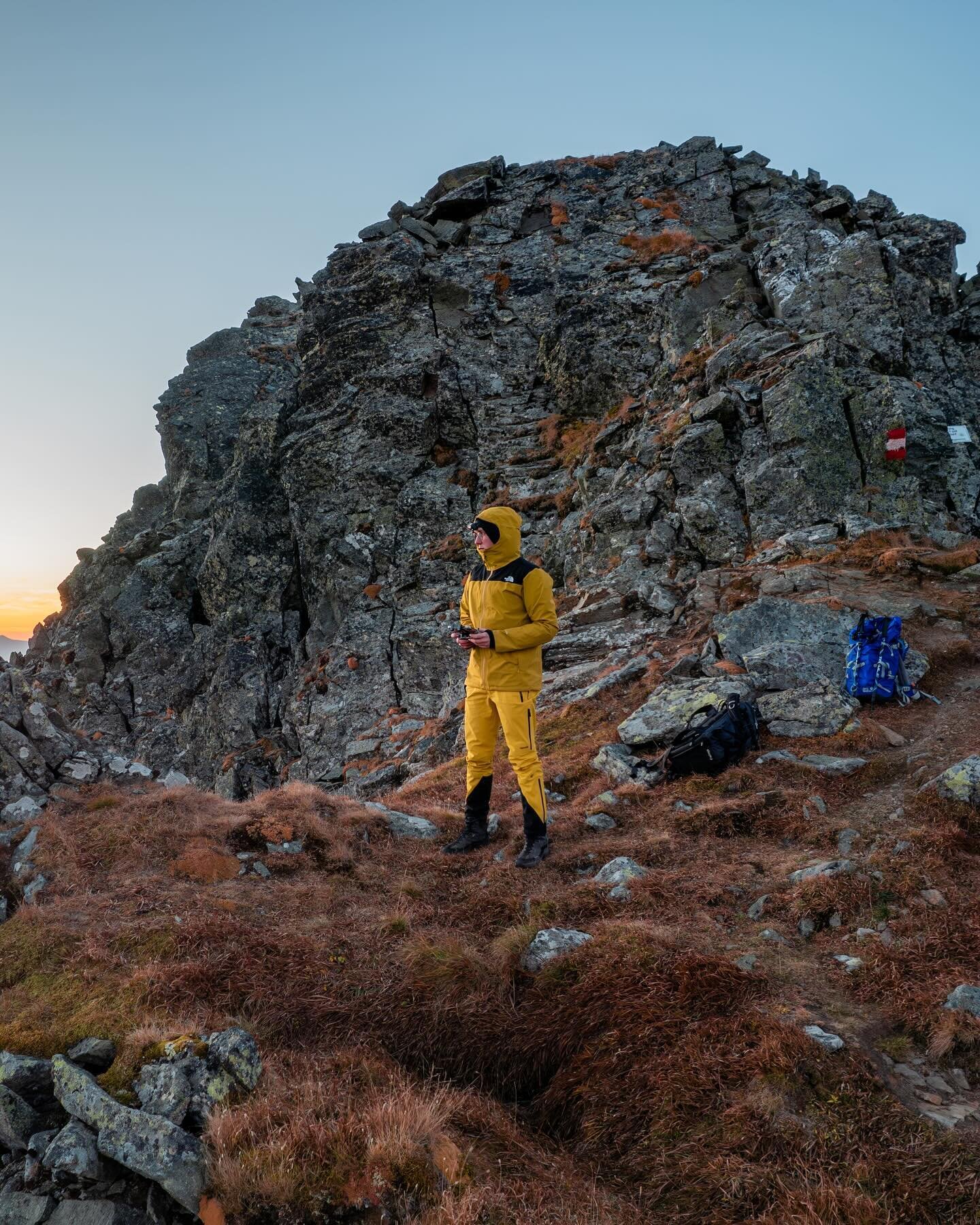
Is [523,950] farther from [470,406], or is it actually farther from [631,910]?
[470,406]

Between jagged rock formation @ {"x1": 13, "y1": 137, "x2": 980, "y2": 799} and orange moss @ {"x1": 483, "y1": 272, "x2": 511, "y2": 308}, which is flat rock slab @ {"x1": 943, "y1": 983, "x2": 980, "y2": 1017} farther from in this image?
orange moss @ {"x1": 483, "y1": 272, "x2": 511, "y2": 308}

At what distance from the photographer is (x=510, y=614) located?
344 inches

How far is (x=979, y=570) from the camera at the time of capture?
1550 cm

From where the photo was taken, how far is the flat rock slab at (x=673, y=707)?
38.2 feet

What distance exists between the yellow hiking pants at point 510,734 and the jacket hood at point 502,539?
5.63 feet

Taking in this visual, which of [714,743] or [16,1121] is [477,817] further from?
[16,1121]

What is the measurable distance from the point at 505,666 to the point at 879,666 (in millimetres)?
7462

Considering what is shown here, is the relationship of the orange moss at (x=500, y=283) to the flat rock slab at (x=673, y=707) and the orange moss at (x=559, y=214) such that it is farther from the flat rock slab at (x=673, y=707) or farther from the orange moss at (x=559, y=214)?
the flat rock slab at (x=673, y=707)

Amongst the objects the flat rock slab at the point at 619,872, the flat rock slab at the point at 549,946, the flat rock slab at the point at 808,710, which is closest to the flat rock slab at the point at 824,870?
the flat rock slab at the point at 619,872

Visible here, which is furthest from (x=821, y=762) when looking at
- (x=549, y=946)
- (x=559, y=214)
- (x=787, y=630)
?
(x=559, y=214)

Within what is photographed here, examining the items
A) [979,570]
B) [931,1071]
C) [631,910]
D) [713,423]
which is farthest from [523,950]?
[713,423]

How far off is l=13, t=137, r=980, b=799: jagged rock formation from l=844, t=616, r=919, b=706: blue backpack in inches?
227

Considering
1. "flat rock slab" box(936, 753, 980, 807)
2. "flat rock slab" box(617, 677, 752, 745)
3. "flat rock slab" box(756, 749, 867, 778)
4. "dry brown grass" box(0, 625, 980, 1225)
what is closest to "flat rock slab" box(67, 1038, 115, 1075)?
"dry brown grass" box(0, 625, 980, 1225)

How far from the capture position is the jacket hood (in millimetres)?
8734
